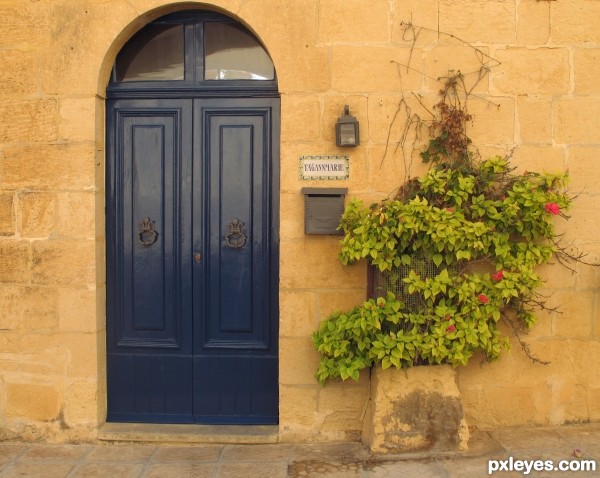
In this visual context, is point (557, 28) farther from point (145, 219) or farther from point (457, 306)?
point (145, 219)

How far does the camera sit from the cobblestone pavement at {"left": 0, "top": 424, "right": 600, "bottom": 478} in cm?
397

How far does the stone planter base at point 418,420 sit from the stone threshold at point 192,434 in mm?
768

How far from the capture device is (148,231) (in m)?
4.66

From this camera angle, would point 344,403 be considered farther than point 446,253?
Yes

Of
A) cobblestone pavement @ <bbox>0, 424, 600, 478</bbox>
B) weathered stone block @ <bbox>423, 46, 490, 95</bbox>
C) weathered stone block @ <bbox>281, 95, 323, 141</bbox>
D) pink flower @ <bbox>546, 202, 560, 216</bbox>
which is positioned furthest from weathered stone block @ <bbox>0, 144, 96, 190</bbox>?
pink flower @ <bbox>546, 202, 560, 216</bbox>

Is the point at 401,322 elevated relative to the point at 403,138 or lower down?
lower down

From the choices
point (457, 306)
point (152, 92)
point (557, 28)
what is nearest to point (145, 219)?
point (152, 92)

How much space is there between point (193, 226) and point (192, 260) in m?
0.24

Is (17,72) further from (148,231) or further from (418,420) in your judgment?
(418,420)

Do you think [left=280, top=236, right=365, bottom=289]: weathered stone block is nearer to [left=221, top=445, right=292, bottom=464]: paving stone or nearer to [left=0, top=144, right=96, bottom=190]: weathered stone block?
[left=221, top=445, right=292, bottom=464]: paving stone

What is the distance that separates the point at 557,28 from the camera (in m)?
4.38

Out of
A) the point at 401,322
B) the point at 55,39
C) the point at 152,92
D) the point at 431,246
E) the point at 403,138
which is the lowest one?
the point at 401,322

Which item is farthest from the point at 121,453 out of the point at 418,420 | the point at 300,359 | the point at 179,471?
the point at 418,420

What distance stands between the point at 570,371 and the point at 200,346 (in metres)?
2.50
